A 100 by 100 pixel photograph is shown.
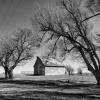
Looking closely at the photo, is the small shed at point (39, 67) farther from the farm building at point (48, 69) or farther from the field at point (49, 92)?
the field at point (49, 92)

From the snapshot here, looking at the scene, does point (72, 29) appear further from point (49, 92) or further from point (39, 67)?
point (39, 67)

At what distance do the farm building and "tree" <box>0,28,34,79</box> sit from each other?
20.3 m

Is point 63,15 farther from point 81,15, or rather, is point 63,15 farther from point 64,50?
point 64,50

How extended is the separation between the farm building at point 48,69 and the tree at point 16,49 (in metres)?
20.3

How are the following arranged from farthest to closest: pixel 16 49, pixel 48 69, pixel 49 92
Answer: pixel 48 69 → pixel 16 49 → pixel 49 92

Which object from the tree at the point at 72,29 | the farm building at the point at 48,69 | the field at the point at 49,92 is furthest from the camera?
the farm building at the point at 48,69

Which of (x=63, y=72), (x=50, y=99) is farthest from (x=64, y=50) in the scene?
(x=63, y=72)

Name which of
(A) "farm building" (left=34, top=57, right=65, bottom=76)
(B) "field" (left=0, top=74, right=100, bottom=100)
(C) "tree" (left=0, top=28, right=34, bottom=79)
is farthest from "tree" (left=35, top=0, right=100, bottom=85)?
(A) "farm building" (left=34, top=57, right=65, bottom=76)

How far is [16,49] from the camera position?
3700 cm

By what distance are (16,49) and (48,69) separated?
2359 centimetres

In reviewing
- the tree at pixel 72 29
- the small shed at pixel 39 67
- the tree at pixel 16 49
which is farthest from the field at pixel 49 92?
the small shed at pixel 39 67

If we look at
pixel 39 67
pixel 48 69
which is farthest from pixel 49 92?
pixel 39 67

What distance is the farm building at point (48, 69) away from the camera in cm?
5775

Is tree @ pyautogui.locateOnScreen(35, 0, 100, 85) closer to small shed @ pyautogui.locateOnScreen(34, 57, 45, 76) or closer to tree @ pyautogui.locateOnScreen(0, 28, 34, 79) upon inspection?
tree @ pyautogui.locateOnScreen(0, 28, 34, 79)
